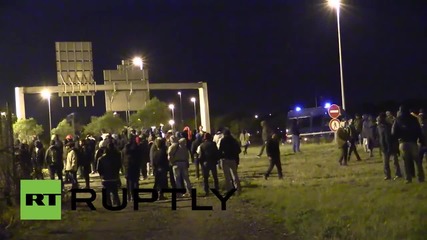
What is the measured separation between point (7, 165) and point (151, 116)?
53207 millimetres

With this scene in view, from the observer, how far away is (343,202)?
15188mm

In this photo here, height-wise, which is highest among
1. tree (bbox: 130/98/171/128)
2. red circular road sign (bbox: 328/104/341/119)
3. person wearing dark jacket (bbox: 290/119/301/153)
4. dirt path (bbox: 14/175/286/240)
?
tree (bbox: 130/98/171/128)

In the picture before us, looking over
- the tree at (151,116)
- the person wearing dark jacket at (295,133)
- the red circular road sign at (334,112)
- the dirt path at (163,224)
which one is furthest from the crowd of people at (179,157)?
the tree at (151,116)

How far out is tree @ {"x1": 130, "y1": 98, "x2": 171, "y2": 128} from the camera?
6594 cm

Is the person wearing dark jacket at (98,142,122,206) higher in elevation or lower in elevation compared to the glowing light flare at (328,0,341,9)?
lower

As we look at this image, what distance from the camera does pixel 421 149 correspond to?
19.0 metres

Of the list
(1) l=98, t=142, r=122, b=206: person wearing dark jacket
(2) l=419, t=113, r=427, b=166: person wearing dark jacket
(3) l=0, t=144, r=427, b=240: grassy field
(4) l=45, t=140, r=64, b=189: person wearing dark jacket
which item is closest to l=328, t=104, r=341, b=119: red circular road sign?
(2) l=419, t=113, r=427, b=166: person wearing dark jacket

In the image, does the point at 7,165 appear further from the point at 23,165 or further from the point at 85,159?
the point at 85,159

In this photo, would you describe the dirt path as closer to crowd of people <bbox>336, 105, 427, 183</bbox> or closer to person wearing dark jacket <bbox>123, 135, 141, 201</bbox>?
person wearing dark jacket <bbox>123, 135, 141, 201</bbox>

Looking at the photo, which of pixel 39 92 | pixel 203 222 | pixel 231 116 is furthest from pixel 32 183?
pixel 231 116

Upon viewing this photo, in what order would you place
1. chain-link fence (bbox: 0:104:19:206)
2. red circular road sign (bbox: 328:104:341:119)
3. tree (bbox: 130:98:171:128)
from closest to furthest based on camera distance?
chain-link fence (bbox: 0:104:19:206), red circular road sign (bbox: 328:104:341:119), tree (bbox: 130:98:171:128)

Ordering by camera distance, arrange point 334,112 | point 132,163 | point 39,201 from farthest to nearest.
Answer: point 334,112 → point 132,163 → point 39,201

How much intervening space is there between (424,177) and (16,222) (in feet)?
33.1

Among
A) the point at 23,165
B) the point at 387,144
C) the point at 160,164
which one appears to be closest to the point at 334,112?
the point at 387,144
